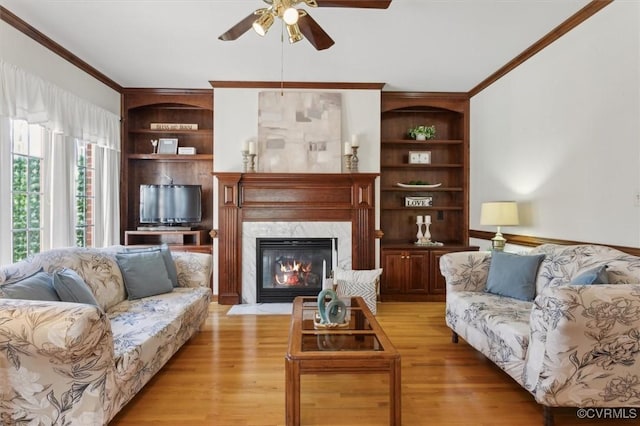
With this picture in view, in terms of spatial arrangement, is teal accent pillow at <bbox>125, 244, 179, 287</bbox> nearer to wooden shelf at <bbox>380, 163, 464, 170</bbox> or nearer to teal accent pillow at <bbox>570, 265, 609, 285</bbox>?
wooden shelf at <bbox>380, 163, 464, 170</bbox>

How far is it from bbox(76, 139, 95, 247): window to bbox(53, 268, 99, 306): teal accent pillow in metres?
1.96

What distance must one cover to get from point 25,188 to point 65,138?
714 mm

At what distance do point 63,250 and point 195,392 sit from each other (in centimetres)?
Result: 152

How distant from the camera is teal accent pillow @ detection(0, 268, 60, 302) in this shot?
1.93 metres

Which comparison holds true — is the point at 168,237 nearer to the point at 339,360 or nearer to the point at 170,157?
the point at 170,157

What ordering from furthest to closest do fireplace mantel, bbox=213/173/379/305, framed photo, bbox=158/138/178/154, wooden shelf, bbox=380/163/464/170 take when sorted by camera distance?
1. wooden shelf, bbox=380/163/464/170
2. framed photo, bbox=158/138/178/154
3. fireplace mantel, bbox=213/173/379/305

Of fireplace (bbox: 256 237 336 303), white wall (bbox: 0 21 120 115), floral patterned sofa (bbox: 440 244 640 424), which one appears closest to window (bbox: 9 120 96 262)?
white wall (bbox: 0 21 120 115)

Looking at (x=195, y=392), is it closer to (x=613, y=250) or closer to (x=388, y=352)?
(x=388, y=352)

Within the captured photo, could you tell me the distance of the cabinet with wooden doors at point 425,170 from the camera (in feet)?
16.1

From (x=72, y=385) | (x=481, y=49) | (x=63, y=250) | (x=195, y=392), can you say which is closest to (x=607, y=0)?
(x=481, y=49)

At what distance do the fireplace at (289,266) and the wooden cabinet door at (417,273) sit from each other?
102 cm

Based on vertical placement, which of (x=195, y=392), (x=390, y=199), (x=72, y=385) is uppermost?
(x=390, y=199)

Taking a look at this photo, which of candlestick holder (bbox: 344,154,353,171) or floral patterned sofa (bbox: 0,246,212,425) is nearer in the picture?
floral patterned sofa (bbox: 0,246,212,425)

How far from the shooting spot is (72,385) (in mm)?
1763
